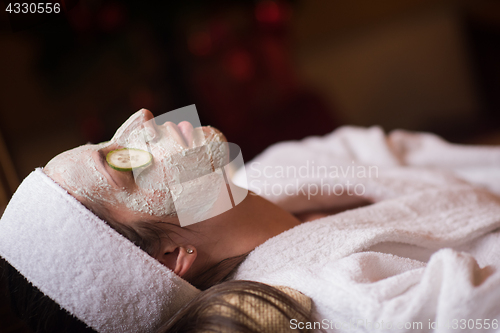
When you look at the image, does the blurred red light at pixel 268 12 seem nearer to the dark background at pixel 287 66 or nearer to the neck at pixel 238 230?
the dark background at pixel 287 66

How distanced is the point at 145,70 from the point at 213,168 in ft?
3.16

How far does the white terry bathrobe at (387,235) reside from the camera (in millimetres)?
444

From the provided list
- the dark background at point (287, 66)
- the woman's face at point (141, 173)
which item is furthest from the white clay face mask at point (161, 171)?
the dark background at point (287, 66)

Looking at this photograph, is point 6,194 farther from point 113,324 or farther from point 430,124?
point 430,124

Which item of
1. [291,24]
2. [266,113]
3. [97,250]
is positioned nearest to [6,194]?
[97,250]

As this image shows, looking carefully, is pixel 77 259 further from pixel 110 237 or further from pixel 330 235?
pixel 330 235

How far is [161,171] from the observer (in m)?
0.55

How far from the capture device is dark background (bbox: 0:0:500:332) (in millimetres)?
1246

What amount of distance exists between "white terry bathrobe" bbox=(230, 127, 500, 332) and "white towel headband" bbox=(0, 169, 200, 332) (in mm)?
176

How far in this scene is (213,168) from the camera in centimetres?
57

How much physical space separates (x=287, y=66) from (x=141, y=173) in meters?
1.38

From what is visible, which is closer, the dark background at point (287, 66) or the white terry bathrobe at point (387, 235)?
the white terry bathrobe at point (387, 235)

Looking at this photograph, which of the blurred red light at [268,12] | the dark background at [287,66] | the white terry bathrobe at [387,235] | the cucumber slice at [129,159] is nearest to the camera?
the white terry bathrobe at [387,235]

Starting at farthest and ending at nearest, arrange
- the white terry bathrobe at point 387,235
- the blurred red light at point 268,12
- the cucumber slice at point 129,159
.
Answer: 1. the blurred red light at point 268,12
2. the cucumber slice at point 129,159
3. the white terry bathrobe at point 387,235
